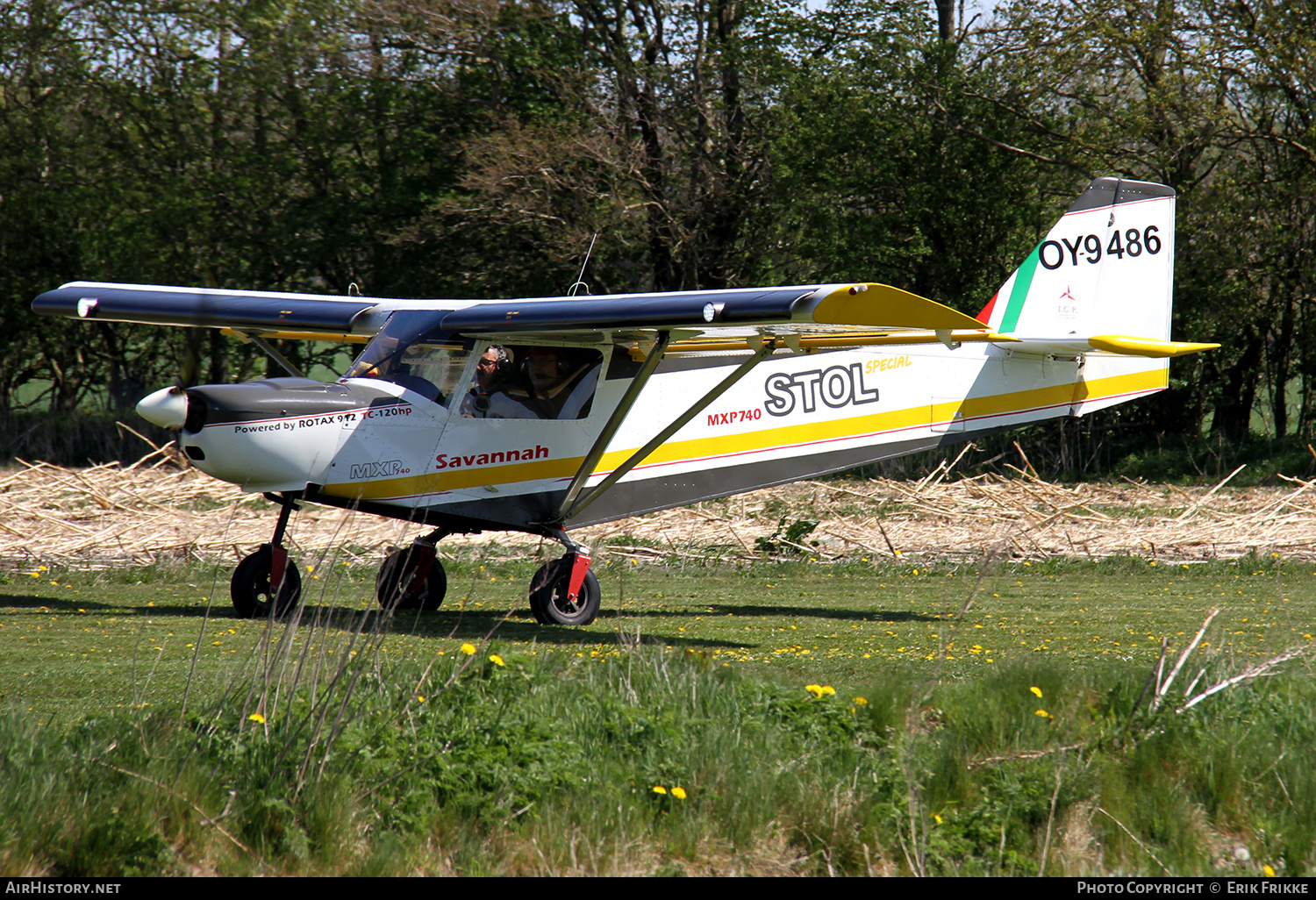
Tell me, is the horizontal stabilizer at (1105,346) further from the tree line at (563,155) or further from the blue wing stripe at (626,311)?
the tree line at (563,155)

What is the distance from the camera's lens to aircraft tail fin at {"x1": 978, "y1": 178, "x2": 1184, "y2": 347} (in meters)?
12.5

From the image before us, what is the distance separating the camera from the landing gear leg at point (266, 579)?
9.31 meters

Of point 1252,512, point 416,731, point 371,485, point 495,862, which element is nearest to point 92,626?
point 371,485

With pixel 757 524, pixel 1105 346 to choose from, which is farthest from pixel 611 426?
pixel 757 524

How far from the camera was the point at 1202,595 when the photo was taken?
436 inches

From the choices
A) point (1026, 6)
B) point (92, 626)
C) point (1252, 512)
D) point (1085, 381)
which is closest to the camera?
point (92, 626)

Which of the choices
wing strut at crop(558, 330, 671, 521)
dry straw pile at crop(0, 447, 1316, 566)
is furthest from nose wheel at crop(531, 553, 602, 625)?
dry straw pile at crop(0, 447, 1316, 566)

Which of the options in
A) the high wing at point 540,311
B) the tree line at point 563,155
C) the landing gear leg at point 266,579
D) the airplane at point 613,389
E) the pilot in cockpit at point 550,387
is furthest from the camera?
the tree line at point 563,155

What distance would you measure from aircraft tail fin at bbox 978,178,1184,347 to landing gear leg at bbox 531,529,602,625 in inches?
218

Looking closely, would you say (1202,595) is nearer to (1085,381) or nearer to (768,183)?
(1085,381)

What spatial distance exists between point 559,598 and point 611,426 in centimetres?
152

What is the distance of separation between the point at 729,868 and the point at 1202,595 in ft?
26.7

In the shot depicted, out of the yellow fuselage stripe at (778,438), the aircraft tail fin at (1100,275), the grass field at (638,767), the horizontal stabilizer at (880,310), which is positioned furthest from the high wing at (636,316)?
the grass field at (638,767)

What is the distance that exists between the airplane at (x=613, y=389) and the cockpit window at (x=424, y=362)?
0.7 inches
